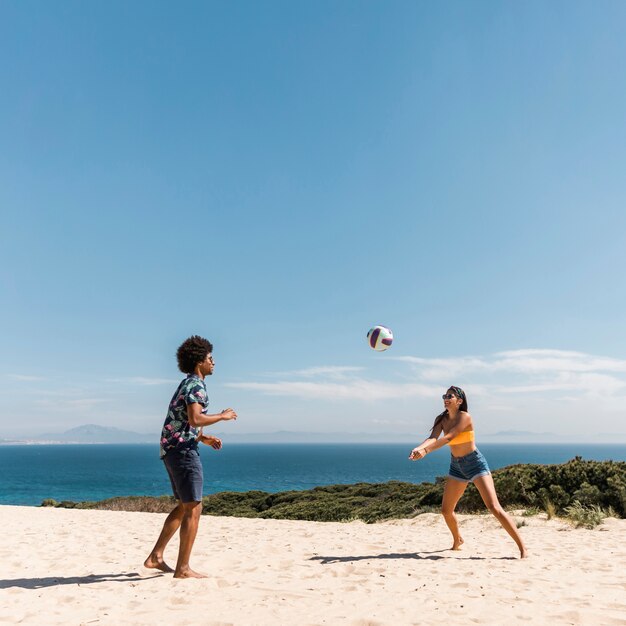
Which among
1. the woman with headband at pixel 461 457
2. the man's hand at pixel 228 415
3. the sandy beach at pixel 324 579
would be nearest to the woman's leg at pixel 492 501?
the woman with headband at pixel 461 457

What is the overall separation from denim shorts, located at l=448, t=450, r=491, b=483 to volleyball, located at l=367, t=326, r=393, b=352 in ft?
14.4

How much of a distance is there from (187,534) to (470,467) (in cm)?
356

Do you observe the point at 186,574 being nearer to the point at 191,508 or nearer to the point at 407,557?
the point at 191,508

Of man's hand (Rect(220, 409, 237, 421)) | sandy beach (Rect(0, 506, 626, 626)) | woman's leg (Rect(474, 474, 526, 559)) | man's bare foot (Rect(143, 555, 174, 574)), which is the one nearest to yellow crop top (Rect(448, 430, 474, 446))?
woman's leg (Rect(474, 474, 526, 559))

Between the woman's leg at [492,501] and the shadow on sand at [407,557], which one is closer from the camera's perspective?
the woman's leg at [492,501]

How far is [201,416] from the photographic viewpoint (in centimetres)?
523

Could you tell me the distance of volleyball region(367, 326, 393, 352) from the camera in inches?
433

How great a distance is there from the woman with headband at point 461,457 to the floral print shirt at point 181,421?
269 centimetres

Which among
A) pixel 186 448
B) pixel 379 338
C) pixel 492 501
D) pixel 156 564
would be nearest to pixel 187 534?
pixel 156 564

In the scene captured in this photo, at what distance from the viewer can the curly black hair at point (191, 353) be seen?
5754mm

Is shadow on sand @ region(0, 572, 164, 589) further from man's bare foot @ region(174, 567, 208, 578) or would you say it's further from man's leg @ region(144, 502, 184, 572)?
man's bare foot @ region(174, 567, 208, 578)

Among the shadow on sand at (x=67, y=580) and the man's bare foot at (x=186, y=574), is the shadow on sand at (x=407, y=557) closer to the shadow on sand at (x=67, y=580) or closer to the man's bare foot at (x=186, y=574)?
the man's bare foot at (x=186, y=574)

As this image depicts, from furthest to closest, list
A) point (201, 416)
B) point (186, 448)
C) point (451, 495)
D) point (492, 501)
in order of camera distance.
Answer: point (451, 495), point (492, 501), point (186, 448), point (201, 416)

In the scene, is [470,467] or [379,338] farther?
[379,338]
